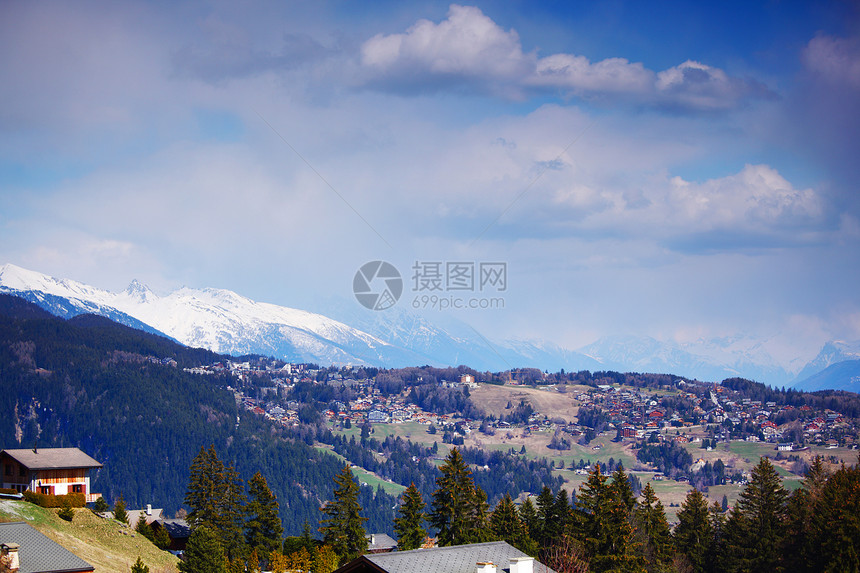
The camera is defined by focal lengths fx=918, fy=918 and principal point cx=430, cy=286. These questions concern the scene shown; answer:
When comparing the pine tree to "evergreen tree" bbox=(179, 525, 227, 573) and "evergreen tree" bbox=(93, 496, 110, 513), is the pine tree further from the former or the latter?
"evergreen tree" bbox=(93, 496, 110, 513)

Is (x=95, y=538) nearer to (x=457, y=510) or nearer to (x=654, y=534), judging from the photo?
(x=457, y=510)

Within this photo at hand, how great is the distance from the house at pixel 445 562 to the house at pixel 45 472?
161 ft

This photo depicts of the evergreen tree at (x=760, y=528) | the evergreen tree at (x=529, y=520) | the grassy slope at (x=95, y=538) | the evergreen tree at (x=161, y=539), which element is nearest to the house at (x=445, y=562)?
the grassy slope at (x=95, y=538)

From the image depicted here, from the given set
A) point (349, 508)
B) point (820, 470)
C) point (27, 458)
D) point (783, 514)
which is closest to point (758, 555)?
point (783, 514)

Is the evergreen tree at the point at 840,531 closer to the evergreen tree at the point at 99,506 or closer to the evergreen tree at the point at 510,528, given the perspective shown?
the evergreen tree at the point at 510,528

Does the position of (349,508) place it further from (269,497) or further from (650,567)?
(650,567)

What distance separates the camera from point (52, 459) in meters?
90.7

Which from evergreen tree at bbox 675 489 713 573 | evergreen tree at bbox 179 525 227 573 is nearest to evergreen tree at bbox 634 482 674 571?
evergreen tree at bbox 675 489 713 573

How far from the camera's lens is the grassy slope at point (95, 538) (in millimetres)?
66875

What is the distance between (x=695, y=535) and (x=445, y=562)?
5807cm

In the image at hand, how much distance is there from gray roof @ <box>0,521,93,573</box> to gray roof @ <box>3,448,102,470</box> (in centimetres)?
3166

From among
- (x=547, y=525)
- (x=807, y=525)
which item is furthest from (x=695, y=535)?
(x=807, y=525)

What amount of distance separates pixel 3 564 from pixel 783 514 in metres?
72.6

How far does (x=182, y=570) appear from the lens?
70.8 m
